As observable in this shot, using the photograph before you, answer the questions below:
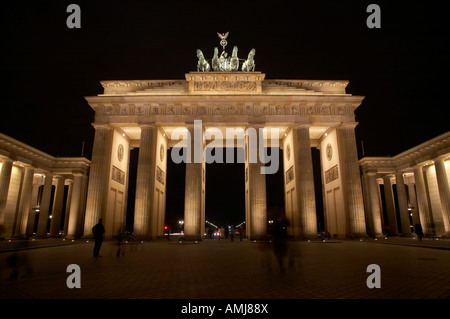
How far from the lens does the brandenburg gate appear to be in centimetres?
2675

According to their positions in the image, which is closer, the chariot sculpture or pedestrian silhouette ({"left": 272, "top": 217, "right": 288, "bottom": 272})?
pedestrian silhouette ({"left": 272, "top": 217, "right": 288, "bottom": 272})

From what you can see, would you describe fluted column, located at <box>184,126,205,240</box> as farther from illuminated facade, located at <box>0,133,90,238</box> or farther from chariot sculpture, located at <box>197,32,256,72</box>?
illuminated facade, located at <box>0,133,90,238</box>

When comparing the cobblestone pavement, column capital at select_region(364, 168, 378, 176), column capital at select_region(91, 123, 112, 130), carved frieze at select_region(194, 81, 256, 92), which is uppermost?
carved frieze at select_region(194, 81, 256, 92)

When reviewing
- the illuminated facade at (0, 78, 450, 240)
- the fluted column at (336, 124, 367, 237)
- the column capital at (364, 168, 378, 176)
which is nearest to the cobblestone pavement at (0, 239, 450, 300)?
the illuminated facade at (0, 78, 450, 240)

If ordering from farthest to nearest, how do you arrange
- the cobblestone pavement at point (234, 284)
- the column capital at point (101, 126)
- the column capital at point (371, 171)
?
the column capital at point (371, 171), the column capital at point (101, 126), the cobblestone pavement at point (234, 284)

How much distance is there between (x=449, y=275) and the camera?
7.07m

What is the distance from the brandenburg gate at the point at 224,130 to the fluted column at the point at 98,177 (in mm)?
92

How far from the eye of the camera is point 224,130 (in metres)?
31.7

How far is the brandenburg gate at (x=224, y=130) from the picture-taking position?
26.8 meters

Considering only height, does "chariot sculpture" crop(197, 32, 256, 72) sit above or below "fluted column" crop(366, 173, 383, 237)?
above

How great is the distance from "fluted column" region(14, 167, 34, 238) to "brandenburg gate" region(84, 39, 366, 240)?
11908mm

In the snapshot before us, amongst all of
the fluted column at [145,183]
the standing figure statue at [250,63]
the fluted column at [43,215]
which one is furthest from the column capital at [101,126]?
the standing figure statue at [250,63]

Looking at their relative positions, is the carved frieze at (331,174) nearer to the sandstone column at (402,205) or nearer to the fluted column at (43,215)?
the sandstone column at (402,205)
